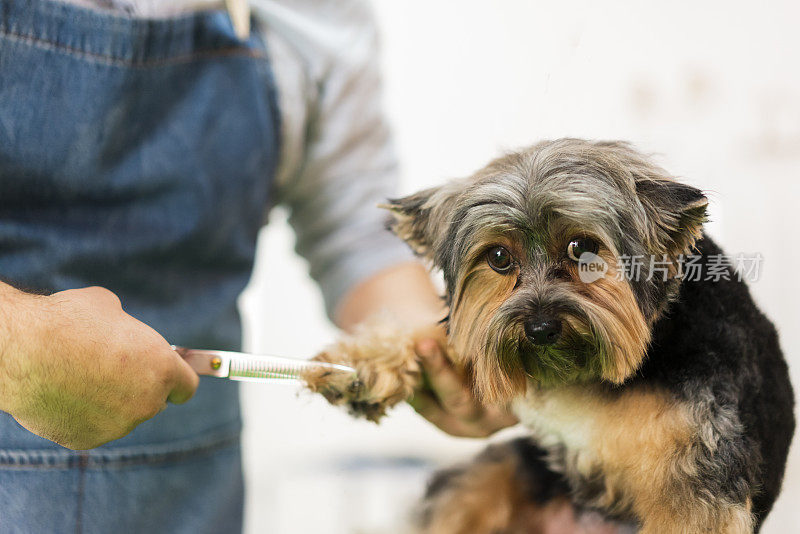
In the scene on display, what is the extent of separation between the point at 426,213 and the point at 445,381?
21 centimetres

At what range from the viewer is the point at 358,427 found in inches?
34.5

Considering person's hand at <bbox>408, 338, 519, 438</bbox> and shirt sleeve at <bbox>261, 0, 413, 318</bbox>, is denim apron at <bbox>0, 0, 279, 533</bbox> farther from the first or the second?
person's hand at <bbox>408, 338, 519, 438</bbox>

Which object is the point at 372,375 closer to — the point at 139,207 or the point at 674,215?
the point at 674,215

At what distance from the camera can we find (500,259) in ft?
1.99

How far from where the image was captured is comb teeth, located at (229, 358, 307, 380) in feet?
2.09

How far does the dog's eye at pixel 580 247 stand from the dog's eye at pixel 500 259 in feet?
0.19

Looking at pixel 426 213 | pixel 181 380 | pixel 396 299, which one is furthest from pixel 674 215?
pixel 396 299

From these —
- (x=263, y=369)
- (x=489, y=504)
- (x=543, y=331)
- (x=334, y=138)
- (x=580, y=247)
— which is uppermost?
(x=580, y=247)

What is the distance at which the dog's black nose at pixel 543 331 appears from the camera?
0.61m

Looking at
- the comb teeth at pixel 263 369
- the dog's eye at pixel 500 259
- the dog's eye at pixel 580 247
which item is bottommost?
the comb teeth at pixel 263 369

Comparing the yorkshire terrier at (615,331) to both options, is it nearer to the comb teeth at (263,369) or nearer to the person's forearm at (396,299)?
the comb teeth at (263,369)

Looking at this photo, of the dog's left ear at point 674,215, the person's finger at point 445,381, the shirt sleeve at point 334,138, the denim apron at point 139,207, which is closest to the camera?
the dog's left ear at point 674,215

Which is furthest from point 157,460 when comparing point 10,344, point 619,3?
point 619,3

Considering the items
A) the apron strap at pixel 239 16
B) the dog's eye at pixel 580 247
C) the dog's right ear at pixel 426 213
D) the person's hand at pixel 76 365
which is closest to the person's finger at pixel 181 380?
the person's hand at pixel 76 365
